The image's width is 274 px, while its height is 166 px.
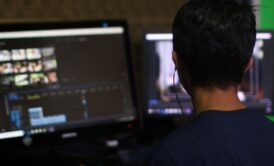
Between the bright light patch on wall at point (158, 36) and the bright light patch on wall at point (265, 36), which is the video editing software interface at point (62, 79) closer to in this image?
the bright light patch on wall at point (158, 36)

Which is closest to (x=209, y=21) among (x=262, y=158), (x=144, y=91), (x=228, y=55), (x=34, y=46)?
(x=228, y=55)

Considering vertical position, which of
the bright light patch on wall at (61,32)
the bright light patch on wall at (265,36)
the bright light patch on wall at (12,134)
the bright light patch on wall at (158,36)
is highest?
the bright light patch on wall at (61,32)

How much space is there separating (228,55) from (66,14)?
951 millimetres

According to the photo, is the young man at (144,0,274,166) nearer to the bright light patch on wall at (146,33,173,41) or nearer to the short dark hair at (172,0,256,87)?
the short dark hair at (172,0,256,87)

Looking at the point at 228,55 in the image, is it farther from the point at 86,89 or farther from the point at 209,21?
the point at 86,89

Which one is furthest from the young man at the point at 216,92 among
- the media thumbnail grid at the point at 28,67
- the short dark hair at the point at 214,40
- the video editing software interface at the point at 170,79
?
the video editing software interface at the point at 170,79

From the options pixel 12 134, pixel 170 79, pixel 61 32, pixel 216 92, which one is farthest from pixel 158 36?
pixel 216 92

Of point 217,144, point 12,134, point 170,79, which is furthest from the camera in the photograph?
point 170,79

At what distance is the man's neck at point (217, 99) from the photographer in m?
0.93

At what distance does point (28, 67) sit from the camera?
60.8 inches

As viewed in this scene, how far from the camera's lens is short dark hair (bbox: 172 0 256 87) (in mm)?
904

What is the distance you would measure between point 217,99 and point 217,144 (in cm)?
10

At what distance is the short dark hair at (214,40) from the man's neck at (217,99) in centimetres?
1

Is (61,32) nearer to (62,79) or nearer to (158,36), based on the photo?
(62,79)
